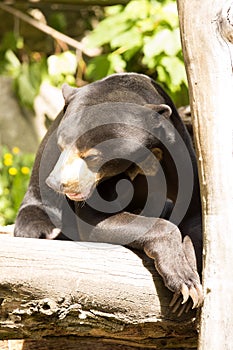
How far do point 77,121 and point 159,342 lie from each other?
1.07 meters

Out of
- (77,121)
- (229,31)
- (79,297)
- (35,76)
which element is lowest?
(35,76)

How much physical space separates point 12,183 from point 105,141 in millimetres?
2965

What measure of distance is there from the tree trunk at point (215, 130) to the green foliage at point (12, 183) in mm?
3249

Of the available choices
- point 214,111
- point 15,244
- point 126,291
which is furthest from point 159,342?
point 214,111

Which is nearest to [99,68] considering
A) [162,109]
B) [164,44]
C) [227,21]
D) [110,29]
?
[110,29]

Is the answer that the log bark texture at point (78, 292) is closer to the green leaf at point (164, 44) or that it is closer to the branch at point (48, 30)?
the green leaf at point (164, 44)

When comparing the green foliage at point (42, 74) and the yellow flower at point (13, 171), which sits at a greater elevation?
the green foliage at point (42, 74)

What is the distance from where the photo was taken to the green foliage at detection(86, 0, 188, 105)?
584 centimetres

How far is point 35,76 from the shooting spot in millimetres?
7645

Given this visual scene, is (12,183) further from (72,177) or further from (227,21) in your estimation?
(227,21)

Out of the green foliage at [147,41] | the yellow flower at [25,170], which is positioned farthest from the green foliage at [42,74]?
the yellow flower at [25,170]

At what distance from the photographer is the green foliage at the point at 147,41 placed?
584 cm

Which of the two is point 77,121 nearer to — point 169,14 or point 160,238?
point 160,238

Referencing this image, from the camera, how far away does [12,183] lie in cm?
609
